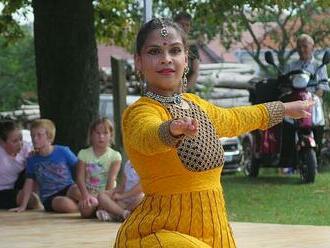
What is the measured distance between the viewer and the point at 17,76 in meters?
26.6

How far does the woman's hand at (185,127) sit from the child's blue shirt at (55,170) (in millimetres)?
5776

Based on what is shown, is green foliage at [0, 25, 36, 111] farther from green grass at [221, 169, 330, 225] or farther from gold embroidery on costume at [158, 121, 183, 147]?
gold embroidery on costume at [158, 121, 183, 147]

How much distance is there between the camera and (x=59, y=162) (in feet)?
28.6

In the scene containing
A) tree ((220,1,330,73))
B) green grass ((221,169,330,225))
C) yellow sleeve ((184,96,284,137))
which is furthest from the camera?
tree ((220,1,330,73))

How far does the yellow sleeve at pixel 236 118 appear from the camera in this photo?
12.0 ft

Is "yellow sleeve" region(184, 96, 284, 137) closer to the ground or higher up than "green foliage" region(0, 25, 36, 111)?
higher up

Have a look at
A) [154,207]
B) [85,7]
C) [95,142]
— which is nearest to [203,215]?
[154,207]

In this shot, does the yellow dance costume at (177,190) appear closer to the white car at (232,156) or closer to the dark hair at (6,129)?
the dark hair at (6,129)

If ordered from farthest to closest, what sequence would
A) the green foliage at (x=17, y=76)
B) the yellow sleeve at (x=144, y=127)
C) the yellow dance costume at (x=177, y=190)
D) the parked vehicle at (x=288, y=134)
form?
the green foliage at (x=17, y=76) → the parked vehicle at (x=288, y=134) → the yellow dance costume at (x=177, y=190) → the yellow sleeve at (x=144, y=127)

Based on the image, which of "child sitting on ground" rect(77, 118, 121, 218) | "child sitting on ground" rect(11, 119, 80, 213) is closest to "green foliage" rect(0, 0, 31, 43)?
"child sitting on ground" rect(11, 119, 80, 213)

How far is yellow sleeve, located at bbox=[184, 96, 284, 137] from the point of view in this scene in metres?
3.66

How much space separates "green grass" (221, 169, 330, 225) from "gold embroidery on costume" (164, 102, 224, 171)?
14.8 feet

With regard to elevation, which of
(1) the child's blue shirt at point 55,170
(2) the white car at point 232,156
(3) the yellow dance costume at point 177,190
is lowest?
(2) the white car at point 232,156

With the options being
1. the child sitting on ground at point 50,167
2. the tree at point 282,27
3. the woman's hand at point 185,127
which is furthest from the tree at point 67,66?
the tree at point 282,27
